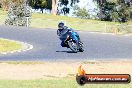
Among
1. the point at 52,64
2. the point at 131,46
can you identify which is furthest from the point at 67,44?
the point at 131,46

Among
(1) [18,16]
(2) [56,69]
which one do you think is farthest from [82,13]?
(2) [56,69]

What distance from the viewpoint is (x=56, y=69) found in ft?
57.0

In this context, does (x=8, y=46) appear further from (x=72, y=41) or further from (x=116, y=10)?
(x=116, y=10)

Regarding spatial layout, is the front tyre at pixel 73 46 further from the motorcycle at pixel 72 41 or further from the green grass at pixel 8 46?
the green grass at pixel 8 46

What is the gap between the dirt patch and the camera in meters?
15.5

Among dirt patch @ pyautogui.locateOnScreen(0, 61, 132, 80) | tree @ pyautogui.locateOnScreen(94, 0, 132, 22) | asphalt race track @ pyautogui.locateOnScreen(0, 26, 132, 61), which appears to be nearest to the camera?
dirt patch @ pyautogui.locateOnScreen(0, 61, 132, 80)

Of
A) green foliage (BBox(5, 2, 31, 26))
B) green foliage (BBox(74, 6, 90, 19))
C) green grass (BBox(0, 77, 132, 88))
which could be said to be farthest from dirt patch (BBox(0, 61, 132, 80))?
green foliage (BBox(74, 6, 90, 19))

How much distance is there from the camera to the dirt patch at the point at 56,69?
15453 mm

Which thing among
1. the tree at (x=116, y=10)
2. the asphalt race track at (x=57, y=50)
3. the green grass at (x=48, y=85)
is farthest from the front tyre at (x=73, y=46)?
the tree at (x=116, y=10)

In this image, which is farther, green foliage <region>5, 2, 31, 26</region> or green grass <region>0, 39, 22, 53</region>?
green foliage <region>5, 2, 31, 26</region>

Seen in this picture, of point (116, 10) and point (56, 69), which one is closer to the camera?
point (56, 69)

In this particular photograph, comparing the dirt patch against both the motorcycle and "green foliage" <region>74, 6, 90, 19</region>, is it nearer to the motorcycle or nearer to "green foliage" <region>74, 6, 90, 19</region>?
the motorcycle

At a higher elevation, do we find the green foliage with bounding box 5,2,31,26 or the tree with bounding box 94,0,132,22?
the green foliage with bounding box 5,2,31,26

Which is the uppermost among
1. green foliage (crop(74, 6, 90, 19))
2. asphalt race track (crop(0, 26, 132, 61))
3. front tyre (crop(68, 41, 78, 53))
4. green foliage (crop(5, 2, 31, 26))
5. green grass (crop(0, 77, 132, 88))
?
green grass (crop(0, 77, 132, 88))
